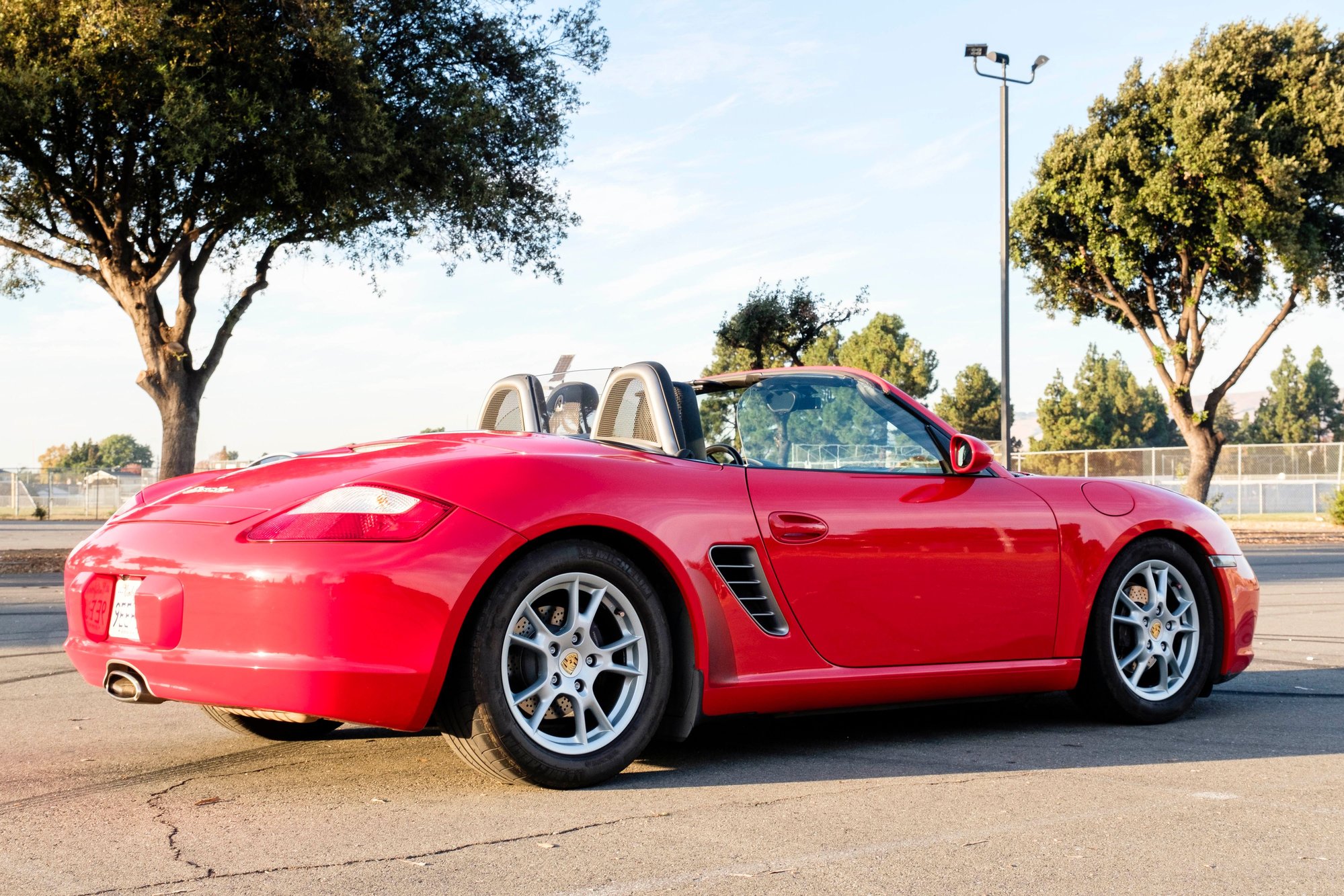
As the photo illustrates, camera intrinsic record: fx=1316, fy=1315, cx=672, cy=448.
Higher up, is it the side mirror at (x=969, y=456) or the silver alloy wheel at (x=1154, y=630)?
the side mirror at (x=969, y=456)

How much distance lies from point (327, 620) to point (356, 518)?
0.30 m

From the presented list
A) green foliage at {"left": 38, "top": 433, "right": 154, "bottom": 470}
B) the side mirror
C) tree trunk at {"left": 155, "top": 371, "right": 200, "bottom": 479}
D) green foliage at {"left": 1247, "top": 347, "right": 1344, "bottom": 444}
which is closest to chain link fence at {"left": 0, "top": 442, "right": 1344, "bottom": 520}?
tree trunk at {"left": 155, "top": 371, "right": 200, "bottom": 479}

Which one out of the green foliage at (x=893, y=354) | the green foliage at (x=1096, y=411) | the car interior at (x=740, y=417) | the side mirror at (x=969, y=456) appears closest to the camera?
the car interior at (x=740, y=417)

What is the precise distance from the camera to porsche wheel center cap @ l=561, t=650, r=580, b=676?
3.89 meters

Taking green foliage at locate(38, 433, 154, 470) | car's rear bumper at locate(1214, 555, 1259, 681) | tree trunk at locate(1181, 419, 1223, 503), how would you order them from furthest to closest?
1. green foliage at locate(38, 433, 154, 470)
2. tree trunk at locate(1181, 419, 1223, 503)
3. car's rear bumper at locate(1214, 555, 1259, 681)

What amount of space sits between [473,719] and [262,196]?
45.2 ft

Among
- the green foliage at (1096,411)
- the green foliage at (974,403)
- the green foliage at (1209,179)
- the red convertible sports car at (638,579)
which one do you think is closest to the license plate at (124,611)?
the red convertible sports car at (638,579)

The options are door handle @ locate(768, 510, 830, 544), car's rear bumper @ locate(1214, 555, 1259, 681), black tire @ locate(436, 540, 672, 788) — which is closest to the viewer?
black tire @ locate(436, 540, 672, 788)

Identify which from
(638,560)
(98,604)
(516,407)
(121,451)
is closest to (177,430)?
(516,407)

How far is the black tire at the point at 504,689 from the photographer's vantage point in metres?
3.71

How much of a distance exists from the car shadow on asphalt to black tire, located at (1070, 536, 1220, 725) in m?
0.07

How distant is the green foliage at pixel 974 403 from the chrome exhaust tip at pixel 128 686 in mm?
68502

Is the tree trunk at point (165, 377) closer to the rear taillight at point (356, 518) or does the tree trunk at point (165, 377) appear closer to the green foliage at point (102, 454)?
the rear taillight at point (356, 518)

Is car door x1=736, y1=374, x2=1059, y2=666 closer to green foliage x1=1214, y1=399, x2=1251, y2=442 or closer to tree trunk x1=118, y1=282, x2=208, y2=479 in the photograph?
tree trunk x1=118, y1=282, x2=208, y2=479
